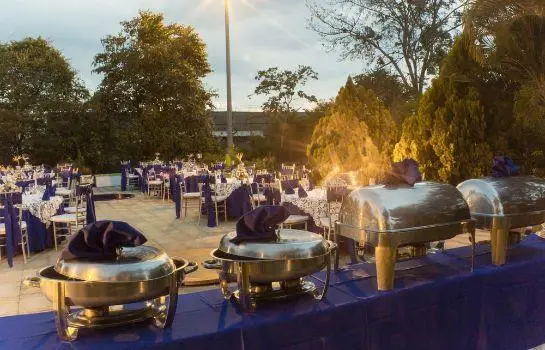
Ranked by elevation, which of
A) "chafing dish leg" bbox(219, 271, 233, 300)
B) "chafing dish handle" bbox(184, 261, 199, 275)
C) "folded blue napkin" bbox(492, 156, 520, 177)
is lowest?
"chafing dish leg" bbox(219, 271, 233, 300)

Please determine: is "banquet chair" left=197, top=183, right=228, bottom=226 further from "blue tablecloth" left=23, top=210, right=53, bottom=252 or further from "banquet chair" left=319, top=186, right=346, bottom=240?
"banquet chair" left=319, top=186, right=346, bottom=240

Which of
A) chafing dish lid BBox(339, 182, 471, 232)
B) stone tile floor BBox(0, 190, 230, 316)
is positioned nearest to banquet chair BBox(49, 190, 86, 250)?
stone tile floor BBox(0, 190, 230, 316)

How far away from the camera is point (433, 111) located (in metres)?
9.33

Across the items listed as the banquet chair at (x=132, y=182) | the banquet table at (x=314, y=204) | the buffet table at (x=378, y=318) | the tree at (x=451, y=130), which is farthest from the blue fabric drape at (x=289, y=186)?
the banquet chair at (x=132, y=182)

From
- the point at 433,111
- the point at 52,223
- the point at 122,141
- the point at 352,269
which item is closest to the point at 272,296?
the point at 352,269

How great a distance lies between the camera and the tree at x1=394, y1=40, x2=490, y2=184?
880cm

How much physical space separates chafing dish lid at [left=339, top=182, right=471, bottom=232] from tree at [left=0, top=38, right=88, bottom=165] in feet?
62.2

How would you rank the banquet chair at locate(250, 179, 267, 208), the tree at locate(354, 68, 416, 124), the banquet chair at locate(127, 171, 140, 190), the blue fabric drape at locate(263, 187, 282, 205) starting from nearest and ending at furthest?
1. the blue fabric drape at locate(263, 187, 282, 205)
2. the banquet chair at locate(250, 179, 267, 208)
3. the banquet chair at locate(127, 171, 140, 190)
4. the tree at locate(354, 68, 416, 124)

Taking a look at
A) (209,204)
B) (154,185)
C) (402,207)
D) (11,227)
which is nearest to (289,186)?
(209,204)

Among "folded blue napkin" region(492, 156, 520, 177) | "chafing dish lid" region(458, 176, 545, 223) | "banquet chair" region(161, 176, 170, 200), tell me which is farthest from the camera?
"banquet chair" region(161, 176, 170, 200)

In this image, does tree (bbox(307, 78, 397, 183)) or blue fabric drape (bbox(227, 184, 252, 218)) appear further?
blue fabric drape (bbox(227, 184, 252, 218))

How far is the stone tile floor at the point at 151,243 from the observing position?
439 centimetres

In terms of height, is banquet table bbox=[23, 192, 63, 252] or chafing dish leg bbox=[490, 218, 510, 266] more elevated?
chafing dish leg bbox=[490, 218, 510, 266]

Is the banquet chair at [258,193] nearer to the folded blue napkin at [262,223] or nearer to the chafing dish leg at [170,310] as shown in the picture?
the folded blue napkin at [262,223]
